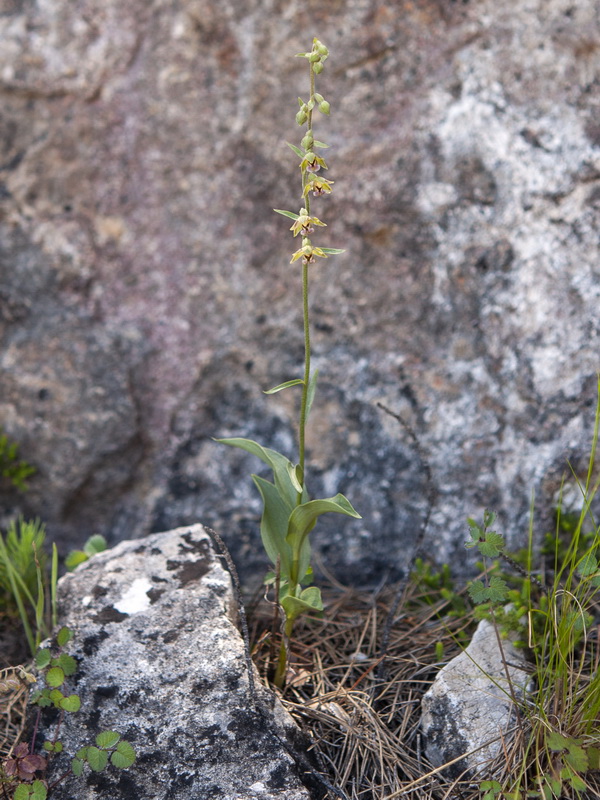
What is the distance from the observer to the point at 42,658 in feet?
6.42

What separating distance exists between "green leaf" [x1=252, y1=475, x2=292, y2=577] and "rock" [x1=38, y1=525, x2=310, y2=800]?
0.20 meters

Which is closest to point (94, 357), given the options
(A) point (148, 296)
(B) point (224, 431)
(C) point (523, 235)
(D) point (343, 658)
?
(A) point (148, 296)

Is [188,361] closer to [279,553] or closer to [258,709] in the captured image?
[279,553]

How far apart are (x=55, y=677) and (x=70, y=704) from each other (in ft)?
0.27

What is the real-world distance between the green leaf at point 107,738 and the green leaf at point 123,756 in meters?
0.03

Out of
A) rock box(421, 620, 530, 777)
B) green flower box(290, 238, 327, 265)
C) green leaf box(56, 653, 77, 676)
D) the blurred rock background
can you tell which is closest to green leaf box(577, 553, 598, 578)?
rock box(421, 620, 530, 777)

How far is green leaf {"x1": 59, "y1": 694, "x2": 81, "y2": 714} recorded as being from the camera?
1848mm

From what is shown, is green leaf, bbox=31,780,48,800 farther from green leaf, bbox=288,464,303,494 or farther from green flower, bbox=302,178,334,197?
green flower, bbox=302,178,334,197

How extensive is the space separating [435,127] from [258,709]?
2265mm

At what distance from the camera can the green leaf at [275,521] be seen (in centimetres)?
218

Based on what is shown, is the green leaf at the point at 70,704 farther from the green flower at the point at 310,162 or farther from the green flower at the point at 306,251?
the green flower at the point at 310,162

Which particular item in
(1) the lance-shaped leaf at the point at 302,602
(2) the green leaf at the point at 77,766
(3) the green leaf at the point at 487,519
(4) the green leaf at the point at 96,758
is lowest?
(2) the green leaf at the point at 77,766

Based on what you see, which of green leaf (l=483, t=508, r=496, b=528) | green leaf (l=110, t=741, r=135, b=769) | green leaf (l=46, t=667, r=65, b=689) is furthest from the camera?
green leaf (l=483, t=508, r=496, b=528)

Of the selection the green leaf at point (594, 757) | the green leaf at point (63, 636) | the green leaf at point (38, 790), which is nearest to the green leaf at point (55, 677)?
the green leaf at point (63, 636)
